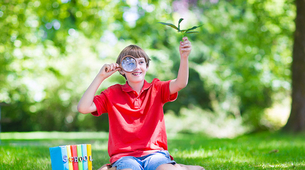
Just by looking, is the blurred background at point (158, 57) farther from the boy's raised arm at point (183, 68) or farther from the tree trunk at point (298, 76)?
the boy's raised arm at point (183, 68)

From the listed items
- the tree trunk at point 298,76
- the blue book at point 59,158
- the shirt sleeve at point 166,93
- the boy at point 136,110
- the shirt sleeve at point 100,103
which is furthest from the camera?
the tree trunk at point 298,76

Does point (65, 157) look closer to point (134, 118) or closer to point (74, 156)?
point (74, 156)

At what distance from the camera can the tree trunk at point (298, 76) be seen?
9083 millimetres

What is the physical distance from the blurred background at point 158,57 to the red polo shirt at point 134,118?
571 cm

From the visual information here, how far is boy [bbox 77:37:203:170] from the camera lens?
2.78 metres

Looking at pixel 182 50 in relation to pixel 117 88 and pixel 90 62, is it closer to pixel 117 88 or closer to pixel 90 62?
pixel 117 88

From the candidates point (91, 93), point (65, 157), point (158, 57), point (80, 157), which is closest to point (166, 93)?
point (91, 93)

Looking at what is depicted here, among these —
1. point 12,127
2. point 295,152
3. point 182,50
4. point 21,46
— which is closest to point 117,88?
→ point 182,50

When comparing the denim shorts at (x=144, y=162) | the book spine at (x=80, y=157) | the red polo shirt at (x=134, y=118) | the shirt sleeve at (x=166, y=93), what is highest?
the shirt sleeve at (x=166, y=93)

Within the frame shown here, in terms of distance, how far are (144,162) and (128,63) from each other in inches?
36.5

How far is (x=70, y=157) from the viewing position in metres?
2.56

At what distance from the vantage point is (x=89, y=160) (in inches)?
105

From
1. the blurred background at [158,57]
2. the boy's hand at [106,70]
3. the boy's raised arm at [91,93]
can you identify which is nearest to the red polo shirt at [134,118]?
the boy's raised arm at [91,93]

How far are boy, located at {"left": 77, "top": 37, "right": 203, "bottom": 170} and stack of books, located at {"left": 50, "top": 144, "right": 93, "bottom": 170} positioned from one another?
0.87 ft
